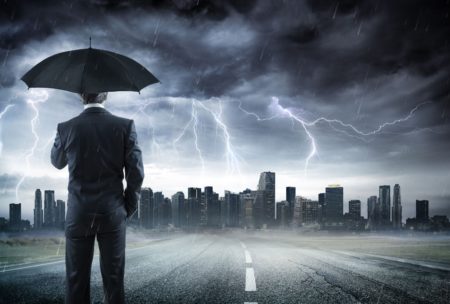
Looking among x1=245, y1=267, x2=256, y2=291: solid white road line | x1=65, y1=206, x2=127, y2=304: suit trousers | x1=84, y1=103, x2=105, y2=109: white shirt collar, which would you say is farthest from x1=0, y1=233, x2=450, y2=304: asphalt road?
x1=84, y1=103, x2=105, y2=109: white shirt collar

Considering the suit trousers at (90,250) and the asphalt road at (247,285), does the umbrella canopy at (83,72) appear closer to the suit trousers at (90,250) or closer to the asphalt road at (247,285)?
the suit trousers at (90,250)

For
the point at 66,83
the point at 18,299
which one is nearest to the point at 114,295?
the point at 66,83

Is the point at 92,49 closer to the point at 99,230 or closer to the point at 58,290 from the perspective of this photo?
the point at 99,230

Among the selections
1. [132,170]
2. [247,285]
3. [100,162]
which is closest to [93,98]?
[100,162]

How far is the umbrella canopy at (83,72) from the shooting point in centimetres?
437

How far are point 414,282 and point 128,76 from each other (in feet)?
21.5

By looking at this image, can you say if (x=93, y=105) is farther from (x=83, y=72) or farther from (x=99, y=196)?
(x=99, y=196)

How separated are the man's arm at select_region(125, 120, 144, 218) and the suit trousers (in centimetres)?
13

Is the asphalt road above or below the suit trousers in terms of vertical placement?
below

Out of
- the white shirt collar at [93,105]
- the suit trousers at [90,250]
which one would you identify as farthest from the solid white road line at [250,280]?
the white shirt collar at [93,105]

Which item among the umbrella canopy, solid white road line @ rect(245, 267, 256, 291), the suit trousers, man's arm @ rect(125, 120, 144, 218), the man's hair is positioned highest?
the umbrella canopy

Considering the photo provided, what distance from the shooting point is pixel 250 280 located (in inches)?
293

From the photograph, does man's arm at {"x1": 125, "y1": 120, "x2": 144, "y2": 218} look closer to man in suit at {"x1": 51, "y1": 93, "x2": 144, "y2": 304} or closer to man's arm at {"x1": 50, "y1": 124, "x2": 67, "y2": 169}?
man in suit at {"x1": 51, "y1": 93, "x2": 144, "y2": 304}

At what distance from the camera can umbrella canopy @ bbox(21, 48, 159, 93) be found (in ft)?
14.3
